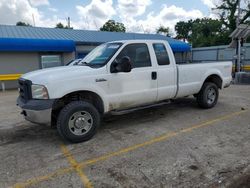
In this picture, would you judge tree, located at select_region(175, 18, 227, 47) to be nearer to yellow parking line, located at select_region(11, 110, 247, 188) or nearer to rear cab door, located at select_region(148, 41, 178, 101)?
rear cab door, located at select_region(148, 41, 178, 101)

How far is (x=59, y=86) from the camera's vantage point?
424 cm

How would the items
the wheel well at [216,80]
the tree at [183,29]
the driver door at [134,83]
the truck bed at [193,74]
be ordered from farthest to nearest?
1. the tree at [183,29]
2. the wheel well at [216,80]
3. the truck bed at [193,74]
4. the driver door at [134,83]

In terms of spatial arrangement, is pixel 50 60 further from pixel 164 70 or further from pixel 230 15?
A: pixel 230 15

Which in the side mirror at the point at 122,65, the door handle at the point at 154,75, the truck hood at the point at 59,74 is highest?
the side mirror at the point at 122,65

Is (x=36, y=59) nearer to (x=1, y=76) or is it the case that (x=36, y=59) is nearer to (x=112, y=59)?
(x=1, y=76)

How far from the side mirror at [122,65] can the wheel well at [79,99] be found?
685 millimetres

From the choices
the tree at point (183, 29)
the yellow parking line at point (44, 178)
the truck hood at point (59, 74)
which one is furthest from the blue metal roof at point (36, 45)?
the tree at point (183, 29)

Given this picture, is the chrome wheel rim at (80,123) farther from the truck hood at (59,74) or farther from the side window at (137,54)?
the side window at (137,54)

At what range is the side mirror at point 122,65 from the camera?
15.5 feet

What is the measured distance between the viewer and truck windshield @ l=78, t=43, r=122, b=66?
4.98 meters

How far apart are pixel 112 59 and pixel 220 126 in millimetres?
2991

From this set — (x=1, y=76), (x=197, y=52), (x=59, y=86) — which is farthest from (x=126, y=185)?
(x=197, y=52)

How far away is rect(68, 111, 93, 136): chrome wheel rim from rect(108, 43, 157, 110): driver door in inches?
23.8

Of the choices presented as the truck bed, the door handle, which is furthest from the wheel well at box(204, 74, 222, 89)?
the door handle
